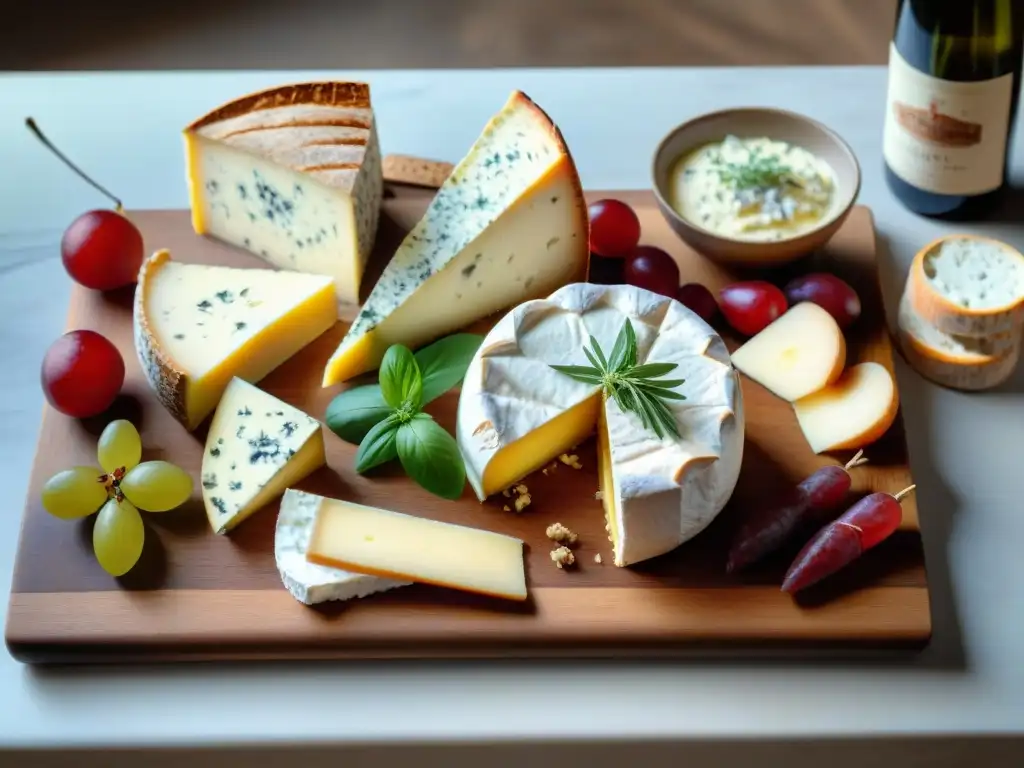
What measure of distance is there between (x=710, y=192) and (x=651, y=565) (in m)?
0.79

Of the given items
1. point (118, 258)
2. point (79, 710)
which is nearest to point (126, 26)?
point (118, 258)

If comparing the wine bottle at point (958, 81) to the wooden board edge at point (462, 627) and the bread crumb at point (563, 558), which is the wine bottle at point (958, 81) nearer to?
the wooden board edge at point (462, 627)

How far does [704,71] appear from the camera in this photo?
303 cm

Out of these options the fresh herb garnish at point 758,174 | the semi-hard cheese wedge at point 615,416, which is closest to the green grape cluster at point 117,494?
the semi-hard cheese wedge at point 615,416

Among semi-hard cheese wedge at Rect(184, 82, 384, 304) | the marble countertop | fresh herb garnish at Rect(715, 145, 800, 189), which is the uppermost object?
semi-hard cheese wedge at Rect(184, 82, 384, 304)

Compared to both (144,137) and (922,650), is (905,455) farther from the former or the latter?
(144,137)

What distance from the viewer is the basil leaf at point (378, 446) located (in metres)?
2.18

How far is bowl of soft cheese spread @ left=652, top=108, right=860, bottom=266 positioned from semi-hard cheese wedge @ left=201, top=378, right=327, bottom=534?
812 mm

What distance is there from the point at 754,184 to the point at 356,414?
88 centimetres

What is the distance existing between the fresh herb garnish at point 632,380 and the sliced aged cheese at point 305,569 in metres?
0.46

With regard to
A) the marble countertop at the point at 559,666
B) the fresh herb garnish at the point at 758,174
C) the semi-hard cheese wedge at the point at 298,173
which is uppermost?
the semi-hard cheese wedge at the point at 298,173

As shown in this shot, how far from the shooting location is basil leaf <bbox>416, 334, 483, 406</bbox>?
2.29 metres

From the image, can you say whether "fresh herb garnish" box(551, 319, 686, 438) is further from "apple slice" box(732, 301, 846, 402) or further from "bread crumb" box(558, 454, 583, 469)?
"apple slice" box(732, 301, 846, 402)

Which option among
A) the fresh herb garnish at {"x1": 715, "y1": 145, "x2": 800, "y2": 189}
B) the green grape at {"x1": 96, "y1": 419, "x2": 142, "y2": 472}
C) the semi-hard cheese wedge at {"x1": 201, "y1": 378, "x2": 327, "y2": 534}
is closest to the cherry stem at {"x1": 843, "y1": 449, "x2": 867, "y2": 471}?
the fresh herb garnish at {"x1": 715, "y1": 145, "x2": 800, "y2": 189}
